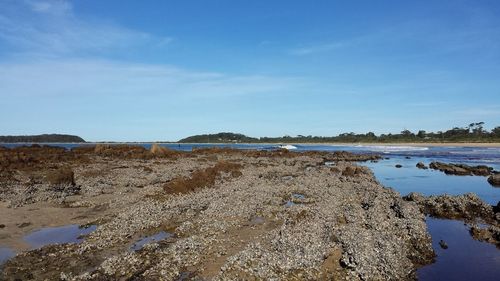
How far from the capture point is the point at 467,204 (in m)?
25.4

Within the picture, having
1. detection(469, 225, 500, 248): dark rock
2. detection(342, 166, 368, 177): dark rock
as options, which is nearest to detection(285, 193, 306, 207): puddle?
detection(469, 225, 500, 248): dark rock

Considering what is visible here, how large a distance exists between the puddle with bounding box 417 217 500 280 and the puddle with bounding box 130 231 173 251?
11.2m

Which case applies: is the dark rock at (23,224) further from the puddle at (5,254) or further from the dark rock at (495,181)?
the dark rock at (495,181)

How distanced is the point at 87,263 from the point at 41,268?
1529mm

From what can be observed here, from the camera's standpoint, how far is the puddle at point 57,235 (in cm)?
1722

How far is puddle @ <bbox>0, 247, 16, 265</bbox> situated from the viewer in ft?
47.9

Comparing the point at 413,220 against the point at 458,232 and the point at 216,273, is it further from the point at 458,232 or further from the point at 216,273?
the point at 216,273

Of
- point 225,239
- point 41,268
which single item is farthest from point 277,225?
point 41,268

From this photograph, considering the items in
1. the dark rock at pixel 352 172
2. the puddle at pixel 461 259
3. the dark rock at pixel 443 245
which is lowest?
the puddle at pixel 461 259

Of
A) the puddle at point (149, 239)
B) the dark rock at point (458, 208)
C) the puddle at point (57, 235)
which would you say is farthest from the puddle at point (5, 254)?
the dark rock at point (458, 208)

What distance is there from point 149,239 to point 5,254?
5735 mm

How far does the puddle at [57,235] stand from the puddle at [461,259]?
1540 centimetres

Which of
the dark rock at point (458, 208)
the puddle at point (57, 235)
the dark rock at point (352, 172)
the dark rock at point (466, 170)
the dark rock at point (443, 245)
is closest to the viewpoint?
the puddle at point (57, 235)

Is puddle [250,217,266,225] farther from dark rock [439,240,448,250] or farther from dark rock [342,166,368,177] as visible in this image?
dark rock [342,166,368,177]
